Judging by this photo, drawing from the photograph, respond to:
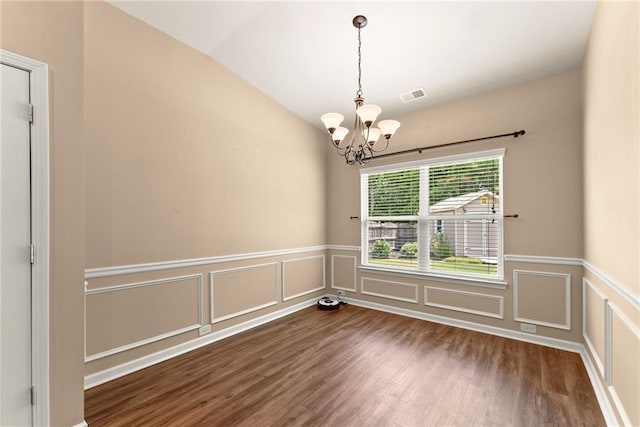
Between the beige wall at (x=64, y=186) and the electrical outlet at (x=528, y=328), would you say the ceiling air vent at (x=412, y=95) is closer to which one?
the electrical outlet at (x=528, y=328)

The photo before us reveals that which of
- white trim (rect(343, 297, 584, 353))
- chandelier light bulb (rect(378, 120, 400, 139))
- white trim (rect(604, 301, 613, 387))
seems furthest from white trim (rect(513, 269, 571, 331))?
chandelier light bulb (rect(378, 120, 400, 139))

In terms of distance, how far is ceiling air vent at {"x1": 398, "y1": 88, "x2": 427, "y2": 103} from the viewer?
3.54 m

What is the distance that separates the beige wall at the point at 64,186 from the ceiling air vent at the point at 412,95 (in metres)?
3.17

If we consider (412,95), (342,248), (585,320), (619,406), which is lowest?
(619,406)

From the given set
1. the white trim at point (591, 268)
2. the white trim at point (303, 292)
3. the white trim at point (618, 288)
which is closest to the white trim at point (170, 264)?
the white trim at point (303, 292)

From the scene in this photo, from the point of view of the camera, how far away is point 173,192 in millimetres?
2852

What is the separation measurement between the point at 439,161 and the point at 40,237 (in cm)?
389

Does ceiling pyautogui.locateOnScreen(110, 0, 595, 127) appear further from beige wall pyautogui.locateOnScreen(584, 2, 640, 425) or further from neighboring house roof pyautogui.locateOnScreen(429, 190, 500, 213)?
neighboring house roof pyautogui.locateOnScreen(429, 190, 500, 213)

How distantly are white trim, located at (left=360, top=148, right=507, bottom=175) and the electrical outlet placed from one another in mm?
1926

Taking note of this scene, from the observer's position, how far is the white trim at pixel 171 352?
2.35 meters

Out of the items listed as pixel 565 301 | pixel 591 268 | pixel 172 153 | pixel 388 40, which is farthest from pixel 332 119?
pixel 565 301

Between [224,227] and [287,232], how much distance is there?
42.0 inches

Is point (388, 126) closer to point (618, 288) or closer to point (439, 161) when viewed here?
point (439, 161)

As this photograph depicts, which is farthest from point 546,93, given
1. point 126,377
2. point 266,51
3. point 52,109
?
point 126,377
